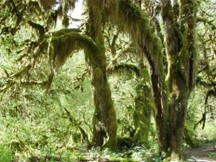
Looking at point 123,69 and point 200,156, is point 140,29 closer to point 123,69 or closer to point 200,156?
point 123,69

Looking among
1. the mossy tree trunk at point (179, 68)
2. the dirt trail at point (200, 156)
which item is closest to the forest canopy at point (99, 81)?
the mossy tree trunk at point (179, 68)

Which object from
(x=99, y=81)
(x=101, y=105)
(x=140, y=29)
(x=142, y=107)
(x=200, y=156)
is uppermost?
(x=140, y=29)

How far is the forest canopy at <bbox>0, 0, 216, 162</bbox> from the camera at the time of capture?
6.73 metres

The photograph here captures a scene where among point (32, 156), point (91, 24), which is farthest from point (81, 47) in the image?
point (32, 156)

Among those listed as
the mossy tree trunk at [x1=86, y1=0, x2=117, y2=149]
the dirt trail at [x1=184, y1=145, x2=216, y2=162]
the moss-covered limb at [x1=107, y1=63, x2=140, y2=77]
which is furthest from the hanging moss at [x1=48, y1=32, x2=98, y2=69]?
the dirt trail at [x1=184, y1=145, x2=216, y2=162]

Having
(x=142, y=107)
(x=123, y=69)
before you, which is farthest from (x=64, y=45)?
(x=142, y=107)

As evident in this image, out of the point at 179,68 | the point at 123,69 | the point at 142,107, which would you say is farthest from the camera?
the point at 123,69

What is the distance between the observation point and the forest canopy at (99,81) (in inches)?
265

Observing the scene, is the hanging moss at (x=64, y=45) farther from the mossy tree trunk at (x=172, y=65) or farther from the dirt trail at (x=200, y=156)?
the dirt trail at (x=200, y=156)

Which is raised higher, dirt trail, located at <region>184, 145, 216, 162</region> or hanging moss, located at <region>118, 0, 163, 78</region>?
hanging moss, located at <region>118, 0, 163, 78</region>

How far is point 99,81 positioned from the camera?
→ 27.4 feet

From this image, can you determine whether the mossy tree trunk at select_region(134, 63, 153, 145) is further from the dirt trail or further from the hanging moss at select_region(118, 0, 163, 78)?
the hanging moss at select_region(118, 0, 163, 78)

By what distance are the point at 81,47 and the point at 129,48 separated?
2789 mm

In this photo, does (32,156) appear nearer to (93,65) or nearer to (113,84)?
(93,65)
